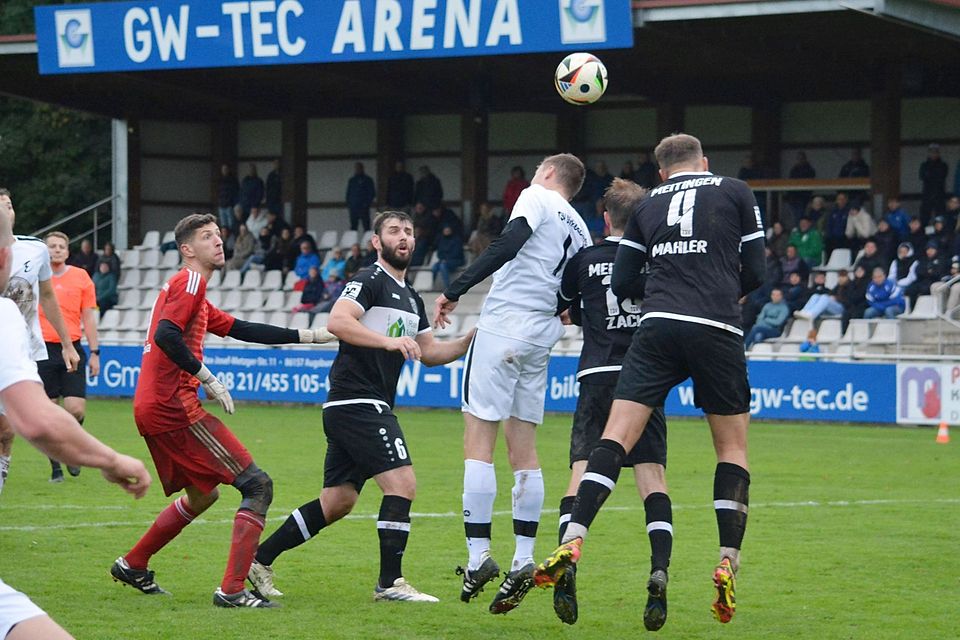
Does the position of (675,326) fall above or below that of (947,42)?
below

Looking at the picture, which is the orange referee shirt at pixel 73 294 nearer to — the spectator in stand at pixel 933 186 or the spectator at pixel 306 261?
the spectator at pixel 306 261

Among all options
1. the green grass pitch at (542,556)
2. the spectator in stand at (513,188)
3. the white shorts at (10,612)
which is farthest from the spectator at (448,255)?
the white shorts at (10,612)

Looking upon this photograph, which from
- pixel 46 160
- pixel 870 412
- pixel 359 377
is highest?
pixel 46 160

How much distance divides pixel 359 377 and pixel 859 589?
114 inches

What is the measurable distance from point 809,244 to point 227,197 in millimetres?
13341

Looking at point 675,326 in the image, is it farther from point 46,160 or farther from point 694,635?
point 46,160

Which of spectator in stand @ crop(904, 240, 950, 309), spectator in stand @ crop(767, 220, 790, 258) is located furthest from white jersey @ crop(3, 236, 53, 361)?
spectator in stand @ crop(767, 220, 790, 258)

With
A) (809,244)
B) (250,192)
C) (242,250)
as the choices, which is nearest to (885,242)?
(809,244)

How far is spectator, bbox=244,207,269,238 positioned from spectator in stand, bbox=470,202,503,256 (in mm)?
5404

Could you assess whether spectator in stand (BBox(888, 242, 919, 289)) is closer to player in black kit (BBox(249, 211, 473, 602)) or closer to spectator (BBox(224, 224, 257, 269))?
spectator (BBox(224, 224, 257, 269))

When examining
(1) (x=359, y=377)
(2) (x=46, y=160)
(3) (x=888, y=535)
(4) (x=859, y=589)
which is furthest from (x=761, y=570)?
(2) (x=46, y=160)

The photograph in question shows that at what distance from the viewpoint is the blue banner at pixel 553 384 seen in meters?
20.7

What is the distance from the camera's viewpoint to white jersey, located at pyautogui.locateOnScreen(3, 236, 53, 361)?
30.0 ft

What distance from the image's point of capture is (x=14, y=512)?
1088 cm
